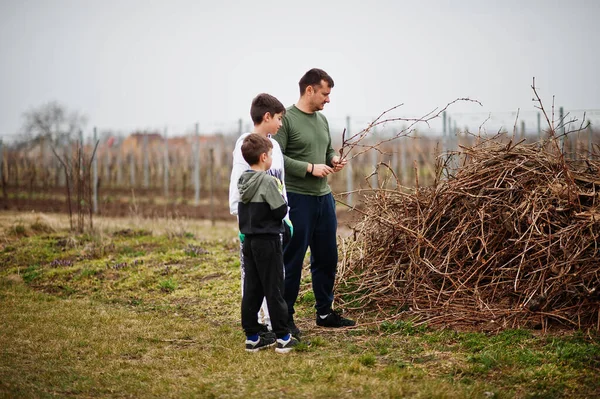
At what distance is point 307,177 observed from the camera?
4.96 metres

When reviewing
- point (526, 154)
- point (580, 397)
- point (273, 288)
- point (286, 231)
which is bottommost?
point (580, 397)

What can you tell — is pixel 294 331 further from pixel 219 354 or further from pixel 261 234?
pixel 261 234

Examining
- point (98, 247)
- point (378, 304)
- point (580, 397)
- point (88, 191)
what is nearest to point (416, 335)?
point (378, 304)

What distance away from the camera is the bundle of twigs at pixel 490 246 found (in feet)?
16.5

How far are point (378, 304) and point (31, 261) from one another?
569 cm

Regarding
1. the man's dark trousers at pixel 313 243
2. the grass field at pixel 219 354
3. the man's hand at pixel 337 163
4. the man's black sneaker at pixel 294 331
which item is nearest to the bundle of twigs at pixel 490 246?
the grass field at pixel 219 354

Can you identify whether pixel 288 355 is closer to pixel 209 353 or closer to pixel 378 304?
pixel 209 353

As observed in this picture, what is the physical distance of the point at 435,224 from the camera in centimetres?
615

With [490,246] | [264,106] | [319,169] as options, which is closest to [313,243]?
[319,169]

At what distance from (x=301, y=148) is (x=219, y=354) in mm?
1713

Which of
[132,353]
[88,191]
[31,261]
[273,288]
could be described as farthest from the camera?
[88,191]

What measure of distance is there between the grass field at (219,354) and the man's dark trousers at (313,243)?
45 cm

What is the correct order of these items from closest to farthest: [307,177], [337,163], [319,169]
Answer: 1. [319,169]
2. [307,177]
3. [337,163]

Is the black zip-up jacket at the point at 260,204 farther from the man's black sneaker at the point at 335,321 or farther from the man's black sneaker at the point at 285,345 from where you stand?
the man's black sneaker at the point at 335,321
